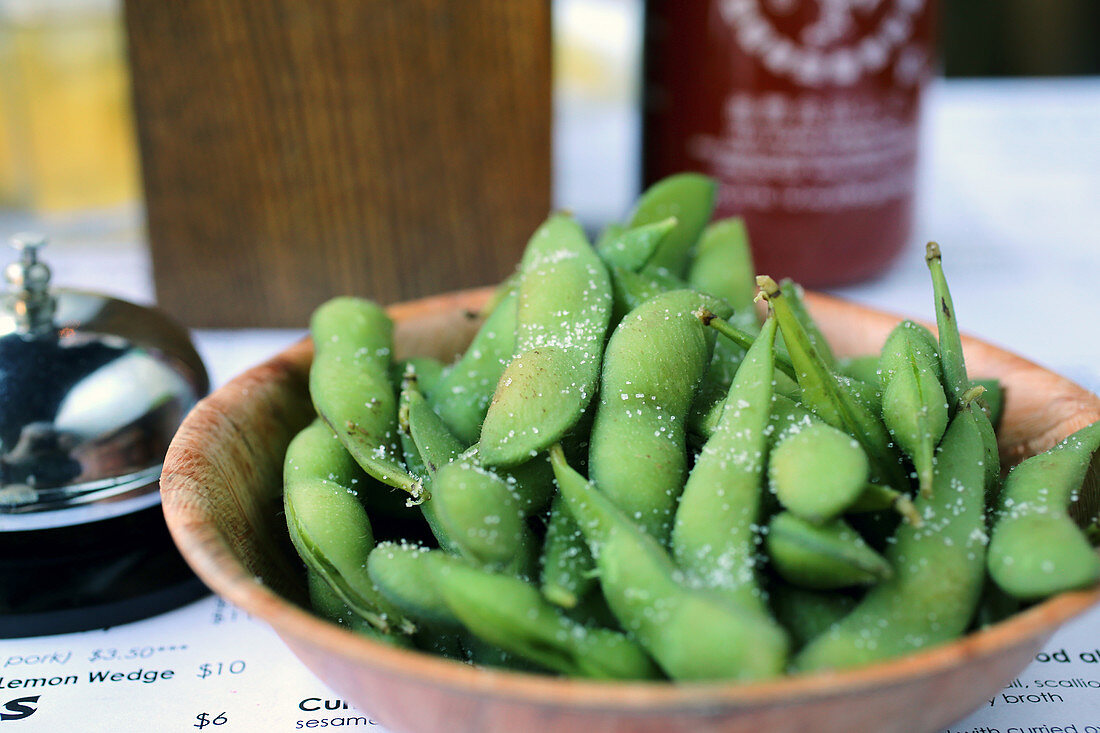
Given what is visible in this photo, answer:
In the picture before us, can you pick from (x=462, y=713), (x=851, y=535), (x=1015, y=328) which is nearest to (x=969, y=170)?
(x=1015, y=328)

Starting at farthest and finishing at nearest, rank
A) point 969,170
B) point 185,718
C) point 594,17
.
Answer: point 969,170, point 594,17, point 185,718

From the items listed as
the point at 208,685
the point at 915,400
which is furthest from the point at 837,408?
the point at 208,685

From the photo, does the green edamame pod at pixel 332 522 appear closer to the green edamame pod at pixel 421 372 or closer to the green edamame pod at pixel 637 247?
the green edamame pod at pixel 421 372

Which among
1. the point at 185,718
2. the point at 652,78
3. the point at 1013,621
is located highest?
the point at 652,78

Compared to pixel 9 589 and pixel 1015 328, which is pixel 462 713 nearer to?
pixel 9 589

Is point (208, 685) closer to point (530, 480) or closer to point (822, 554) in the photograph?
point (530, 480)
